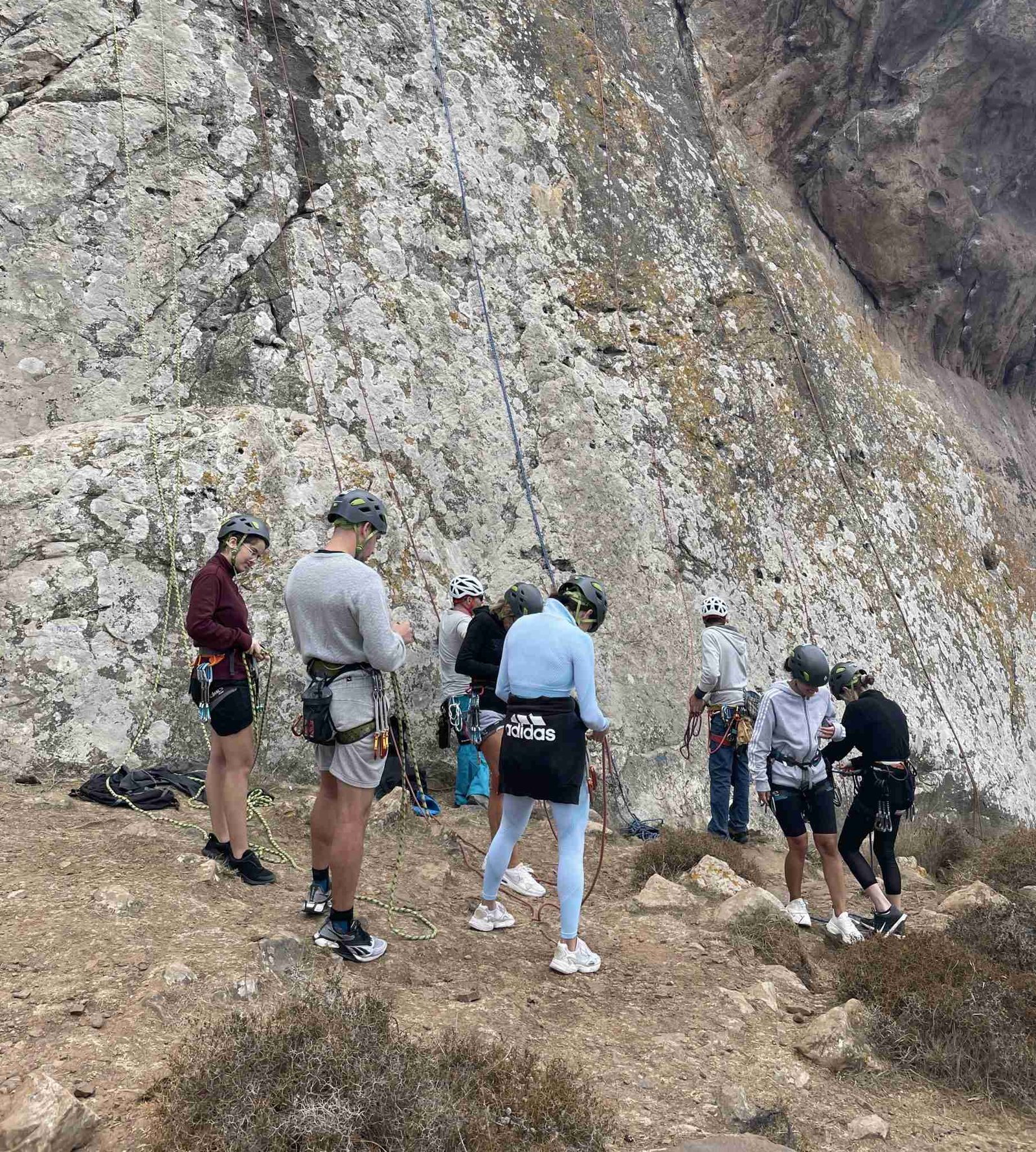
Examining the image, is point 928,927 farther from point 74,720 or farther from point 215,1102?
point 74,720

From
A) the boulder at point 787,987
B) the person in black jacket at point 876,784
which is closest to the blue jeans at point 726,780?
the person in black jacket at point 876,784

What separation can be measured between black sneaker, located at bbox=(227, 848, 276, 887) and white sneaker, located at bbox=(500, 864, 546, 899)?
1658 millimetres

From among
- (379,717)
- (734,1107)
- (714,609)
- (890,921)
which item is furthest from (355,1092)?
(714,609)

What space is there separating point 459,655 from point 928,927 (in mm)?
4009

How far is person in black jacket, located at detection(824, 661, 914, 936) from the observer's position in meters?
6.59

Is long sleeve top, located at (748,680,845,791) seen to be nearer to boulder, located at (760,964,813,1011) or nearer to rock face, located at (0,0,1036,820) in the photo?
boulder, located at (760,964,813,1011)

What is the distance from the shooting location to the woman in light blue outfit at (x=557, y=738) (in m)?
4.85

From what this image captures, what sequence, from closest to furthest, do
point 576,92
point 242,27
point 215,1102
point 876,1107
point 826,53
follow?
point 215,1102 → point 876,1107 → point 242,27 → point 576,92 → point 826,53

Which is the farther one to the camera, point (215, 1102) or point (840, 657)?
point (840, 657)

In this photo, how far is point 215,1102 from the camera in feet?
9.57

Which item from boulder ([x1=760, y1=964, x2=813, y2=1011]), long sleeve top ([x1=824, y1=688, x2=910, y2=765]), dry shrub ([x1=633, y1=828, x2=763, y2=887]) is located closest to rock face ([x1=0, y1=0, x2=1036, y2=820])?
dry shrub ([x1=633, y1=828, x2=763, y2=887])

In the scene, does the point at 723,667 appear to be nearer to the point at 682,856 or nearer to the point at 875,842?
the point at 682,856

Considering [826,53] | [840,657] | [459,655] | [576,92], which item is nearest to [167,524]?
[459,655]

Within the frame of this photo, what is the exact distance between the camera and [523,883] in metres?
6.20
